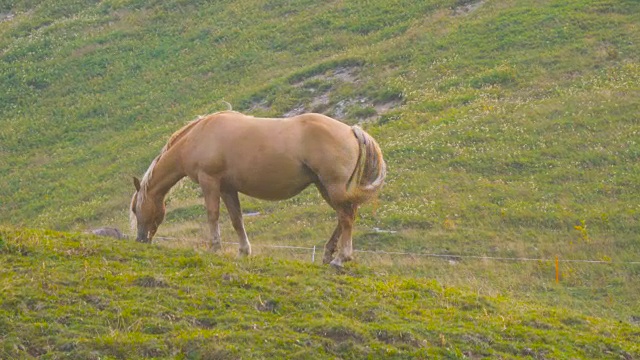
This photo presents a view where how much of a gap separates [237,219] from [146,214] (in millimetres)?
1605

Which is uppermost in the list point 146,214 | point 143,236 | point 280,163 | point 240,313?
point 280,163

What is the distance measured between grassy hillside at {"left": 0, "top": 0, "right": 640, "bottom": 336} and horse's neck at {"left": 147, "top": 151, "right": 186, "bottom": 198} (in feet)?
7.80

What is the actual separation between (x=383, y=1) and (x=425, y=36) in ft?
24.6

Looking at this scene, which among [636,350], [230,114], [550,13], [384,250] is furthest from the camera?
[550,13]

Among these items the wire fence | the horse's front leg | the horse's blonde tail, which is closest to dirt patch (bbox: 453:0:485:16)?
the wire fence

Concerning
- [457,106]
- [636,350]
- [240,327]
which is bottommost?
[457,106]

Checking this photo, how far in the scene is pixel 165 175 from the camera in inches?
647

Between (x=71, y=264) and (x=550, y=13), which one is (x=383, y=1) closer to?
(x=550, y=13)

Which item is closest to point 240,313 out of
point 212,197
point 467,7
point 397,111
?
point 212,197

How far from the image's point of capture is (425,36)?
44562 millimetres

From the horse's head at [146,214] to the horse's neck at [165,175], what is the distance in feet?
0.48

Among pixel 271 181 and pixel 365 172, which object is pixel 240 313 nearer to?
pixel 271 181

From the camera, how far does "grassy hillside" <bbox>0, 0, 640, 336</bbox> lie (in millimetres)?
24844

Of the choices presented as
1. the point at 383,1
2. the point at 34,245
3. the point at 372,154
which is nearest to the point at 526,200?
the point at 372,154
